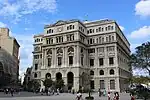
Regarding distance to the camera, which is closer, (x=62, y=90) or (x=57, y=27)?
(x=62, y=90)

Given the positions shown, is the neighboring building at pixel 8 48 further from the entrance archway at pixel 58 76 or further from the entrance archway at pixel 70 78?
the entrance archway at pixel 70 78

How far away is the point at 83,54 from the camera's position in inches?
3755

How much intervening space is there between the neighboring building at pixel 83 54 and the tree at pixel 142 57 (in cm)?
3914

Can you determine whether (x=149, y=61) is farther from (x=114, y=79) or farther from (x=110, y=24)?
(x=110, y=24)

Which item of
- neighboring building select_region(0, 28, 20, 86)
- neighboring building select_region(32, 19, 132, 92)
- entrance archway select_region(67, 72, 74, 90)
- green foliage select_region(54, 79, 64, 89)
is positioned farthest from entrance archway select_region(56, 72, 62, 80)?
neighboring building select_region(0, 28, 20, 86)

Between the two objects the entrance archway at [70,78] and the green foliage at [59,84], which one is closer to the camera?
the green foliage at [59,84]

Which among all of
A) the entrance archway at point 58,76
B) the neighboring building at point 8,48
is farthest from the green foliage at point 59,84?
the neighboring building at point 8,48

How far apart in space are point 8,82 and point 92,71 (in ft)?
109

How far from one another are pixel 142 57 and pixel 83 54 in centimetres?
4687

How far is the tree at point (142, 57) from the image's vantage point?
159ft

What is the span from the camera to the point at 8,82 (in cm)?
10156

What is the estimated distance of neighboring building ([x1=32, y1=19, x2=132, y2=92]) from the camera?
91312 mm

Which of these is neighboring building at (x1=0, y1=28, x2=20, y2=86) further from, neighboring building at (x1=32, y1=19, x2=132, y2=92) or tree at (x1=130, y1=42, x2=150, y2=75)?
tree at (x1=130, y1=42, x2=150, y2=75)

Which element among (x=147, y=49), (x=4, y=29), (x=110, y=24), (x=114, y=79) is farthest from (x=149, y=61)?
(x=4, y=29)
